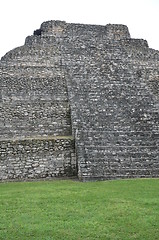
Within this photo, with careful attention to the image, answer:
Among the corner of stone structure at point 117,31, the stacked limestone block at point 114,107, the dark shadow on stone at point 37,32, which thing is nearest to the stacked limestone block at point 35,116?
the stacked limestone block at point 114,107

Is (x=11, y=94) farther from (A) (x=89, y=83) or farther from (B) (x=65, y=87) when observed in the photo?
(A) (x=89, y=83)

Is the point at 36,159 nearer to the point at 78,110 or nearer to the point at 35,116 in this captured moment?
the point at 35,116

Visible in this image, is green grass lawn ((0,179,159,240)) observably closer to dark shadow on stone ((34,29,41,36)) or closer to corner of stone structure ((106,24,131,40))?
dark shadow on stone ((34,29,41,36))

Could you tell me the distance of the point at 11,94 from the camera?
16.5 meters

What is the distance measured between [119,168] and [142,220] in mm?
5363

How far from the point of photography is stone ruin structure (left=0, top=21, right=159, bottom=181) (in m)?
12.5

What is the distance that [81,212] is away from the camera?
7.14 meters

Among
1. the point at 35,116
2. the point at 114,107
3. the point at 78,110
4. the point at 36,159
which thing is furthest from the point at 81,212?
the point at 114,107

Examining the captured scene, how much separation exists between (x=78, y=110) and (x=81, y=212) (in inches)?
316

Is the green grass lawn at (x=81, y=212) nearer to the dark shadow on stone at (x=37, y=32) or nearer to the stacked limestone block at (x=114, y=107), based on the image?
the stacked limestone block at (x=114, y=107)

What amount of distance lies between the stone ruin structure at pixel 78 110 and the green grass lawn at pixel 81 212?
2.34 m

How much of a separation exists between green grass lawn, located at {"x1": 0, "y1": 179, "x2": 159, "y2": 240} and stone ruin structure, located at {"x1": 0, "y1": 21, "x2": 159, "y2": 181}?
7.68 feet

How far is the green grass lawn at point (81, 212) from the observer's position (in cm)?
600

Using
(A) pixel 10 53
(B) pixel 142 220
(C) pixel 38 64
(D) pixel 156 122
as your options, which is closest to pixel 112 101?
(D) pixel 156 122
